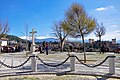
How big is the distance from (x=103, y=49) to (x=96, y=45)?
9955mm

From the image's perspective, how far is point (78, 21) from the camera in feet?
70.8

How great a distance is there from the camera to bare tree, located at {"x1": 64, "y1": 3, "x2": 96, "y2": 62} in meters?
21.6

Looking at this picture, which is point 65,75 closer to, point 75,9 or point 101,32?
point 75,9

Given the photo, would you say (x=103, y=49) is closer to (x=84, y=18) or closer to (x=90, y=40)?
(x=90, y=40)

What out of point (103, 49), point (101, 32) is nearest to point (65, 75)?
point (103, 49)

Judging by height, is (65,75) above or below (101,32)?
below

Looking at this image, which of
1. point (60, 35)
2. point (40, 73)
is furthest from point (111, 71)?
point (60, 35)

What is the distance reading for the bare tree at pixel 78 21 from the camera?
21.6 metres

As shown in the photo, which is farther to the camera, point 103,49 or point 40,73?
point 103,49

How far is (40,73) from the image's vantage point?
13.5 meters

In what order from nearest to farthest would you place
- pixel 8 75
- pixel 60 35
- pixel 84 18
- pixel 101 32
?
pixel 8 75
pixel 84 18
pixel 101 32
pixel 60 35

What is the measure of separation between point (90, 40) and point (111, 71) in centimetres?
4134

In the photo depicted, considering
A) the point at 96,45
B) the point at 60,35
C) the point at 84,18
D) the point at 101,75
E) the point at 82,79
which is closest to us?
the point at 82,79

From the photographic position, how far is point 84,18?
21.7 m
